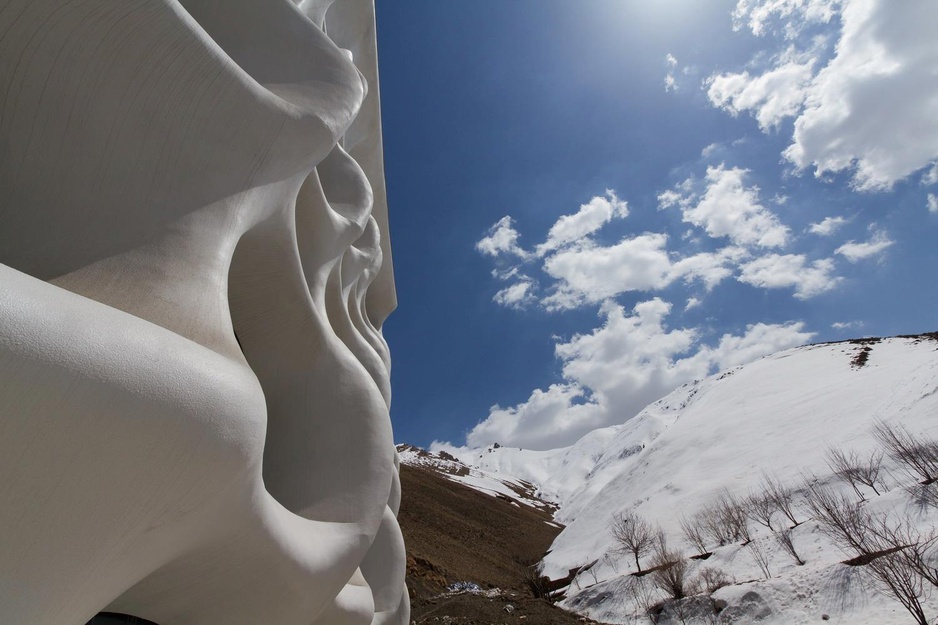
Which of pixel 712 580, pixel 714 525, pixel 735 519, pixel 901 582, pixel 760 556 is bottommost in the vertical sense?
pixel 901 582

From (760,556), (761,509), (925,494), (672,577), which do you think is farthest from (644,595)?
(925,494)

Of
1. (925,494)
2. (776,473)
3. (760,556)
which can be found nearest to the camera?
(925,494)

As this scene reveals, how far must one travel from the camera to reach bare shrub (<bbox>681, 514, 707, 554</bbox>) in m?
22.3

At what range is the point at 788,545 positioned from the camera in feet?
54.2

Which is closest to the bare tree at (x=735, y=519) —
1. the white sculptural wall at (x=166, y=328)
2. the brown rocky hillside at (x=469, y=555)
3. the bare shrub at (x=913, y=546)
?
the bare shrub at (x=913, y=546)

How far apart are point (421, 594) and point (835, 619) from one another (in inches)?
449

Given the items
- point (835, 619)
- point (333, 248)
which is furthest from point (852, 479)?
point (333, 248)

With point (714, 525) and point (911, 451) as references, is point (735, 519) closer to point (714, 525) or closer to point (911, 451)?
point (714, 525)

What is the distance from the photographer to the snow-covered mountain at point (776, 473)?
526 inches

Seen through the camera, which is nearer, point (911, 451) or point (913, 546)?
point (913, 546)

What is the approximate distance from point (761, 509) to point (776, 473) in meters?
4.82

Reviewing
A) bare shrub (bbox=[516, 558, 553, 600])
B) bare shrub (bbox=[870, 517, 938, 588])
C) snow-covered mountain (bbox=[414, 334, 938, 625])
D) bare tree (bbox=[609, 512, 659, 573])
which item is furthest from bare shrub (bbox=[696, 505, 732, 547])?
bare shrub (bbox=[516, 558, 553, 600])

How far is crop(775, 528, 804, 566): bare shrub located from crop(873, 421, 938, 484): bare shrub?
14.2 ft

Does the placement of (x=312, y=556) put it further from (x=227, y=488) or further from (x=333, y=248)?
(x=333, y=248)
